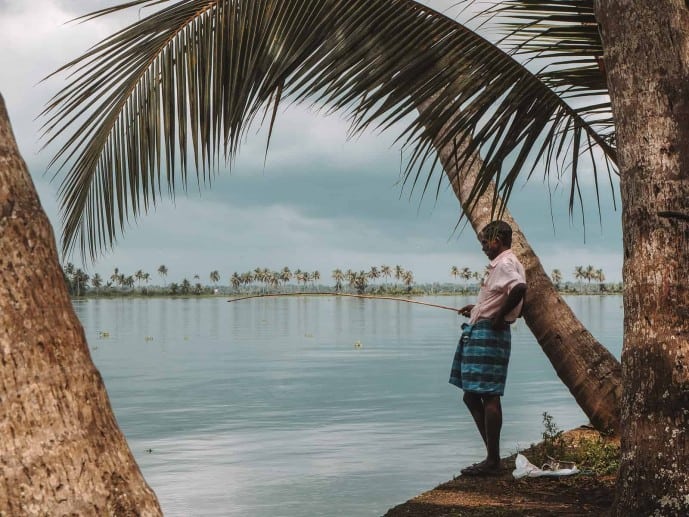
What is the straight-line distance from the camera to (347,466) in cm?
841

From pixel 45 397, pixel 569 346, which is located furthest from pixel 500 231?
pixel 45 397

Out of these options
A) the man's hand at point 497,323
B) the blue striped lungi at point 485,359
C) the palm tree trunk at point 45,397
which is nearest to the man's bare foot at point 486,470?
the blue striped lungi at point 485,359

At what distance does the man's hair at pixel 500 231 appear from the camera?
637 centimetres

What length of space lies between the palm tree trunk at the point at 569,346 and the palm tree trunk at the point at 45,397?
516 centimetres

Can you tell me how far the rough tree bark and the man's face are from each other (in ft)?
7.10

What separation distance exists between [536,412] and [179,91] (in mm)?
8240

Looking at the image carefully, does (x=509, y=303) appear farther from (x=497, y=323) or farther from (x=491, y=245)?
(x=491, y=245)

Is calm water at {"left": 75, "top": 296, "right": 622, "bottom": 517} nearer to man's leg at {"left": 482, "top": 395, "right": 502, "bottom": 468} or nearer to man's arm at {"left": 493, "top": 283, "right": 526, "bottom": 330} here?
man's leg at {"left": 482, "top": 395, "right": 502, "bottom": 468}

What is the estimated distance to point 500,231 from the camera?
6387 millimetres

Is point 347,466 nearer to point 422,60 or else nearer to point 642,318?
point 422,60

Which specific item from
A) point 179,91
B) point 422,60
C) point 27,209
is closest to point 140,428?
point 179,91

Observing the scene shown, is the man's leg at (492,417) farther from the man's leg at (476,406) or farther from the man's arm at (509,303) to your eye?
the man's arm at (509,303)

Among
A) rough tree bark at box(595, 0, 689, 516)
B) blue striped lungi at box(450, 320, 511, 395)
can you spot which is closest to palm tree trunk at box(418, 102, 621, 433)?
blue striped lungi at box(450, 320, 511, 395)

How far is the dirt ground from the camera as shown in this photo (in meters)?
5.36
